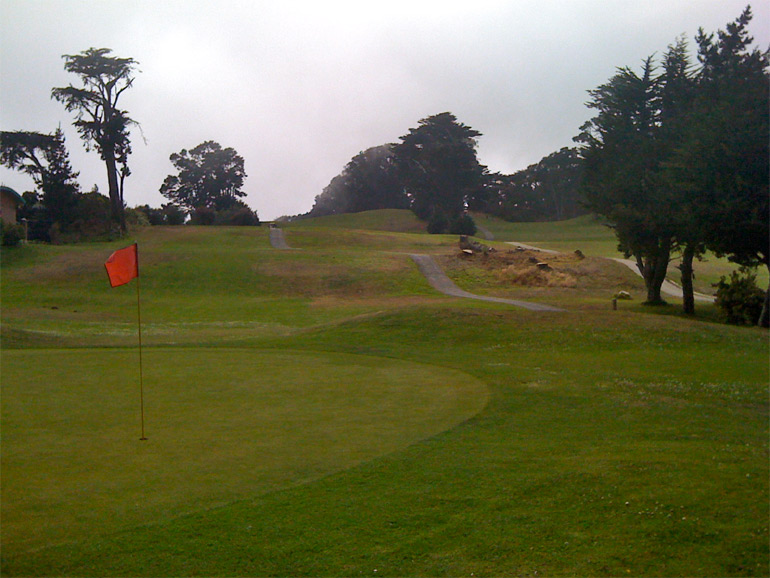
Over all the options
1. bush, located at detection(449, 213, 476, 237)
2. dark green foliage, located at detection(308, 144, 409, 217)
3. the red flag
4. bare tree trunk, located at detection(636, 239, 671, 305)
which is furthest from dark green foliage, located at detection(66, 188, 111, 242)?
the red flag

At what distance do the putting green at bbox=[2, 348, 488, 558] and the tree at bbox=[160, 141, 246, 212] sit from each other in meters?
99.4

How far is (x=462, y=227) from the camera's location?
265 feet

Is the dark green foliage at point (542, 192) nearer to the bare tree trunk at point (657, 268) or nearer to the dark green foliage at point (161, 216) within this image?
the dark green foliage at point (161, 216)

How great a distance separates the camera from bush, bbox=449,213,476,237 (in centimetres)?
8038

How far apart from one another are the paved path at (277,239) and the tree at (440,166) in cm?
2117

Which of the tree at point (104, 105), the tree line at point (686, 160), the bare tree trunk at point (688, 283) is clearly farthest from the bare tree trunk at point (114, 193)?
the bare tree trunk at point (688, 283)

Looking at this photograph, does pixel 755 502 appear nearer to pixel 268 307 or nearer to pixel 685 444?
pixel 685 444

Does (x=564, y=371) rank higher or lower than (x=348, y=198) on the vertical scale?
lower

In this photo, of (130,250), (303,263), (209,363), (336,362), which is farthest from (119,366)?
(303,263)

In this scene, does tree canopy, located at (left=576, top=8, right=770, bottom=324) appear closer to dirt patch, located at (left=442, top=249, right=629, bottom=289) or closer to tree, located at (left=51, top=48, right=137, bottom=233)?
dirt patch, located at (left=442, top=249, right=629, bottom=289)

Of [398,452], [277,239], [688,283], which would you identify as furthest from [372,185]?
[398,452]

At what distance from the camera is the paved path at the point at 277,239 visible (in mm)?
61656

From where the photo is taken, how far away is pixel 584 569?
5414 mm

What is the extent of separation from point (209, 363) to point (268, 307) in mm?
21838
